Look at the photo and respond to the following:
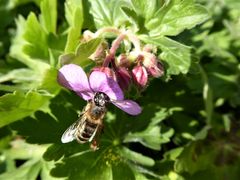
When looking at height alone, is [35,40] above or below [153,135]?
above

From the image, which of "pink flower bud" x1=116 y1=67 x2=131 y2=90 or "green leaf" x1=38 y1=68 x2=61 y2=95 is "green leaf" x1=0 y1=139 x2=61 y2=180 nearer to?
"green leaf" x1=38 y1=68 x2=61 y2=95

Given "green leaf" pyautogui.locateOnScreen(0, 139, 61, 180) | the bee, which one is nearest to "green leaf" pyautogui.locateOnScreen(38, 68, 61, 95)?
the bee

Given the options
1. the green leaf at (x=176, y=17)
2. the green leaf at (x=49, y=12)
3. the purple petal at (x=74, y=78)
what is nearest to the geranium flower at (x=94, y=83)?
the purple petal at (x=74, y=78)

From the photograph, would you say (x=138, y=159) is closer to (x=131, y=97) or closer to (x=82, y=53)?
(x=131, y=97)

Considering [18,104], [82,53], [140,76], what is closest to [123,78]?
[140,76]

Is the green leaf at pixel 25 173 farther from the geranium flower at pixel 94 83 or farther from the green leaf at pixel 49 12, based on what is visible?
the geranium flower at pixel 94 83

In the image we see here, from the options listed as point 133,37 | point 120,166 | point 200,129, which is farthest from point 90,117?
point 200,129
